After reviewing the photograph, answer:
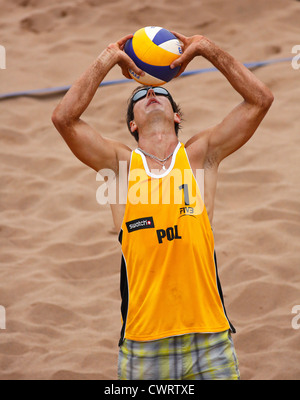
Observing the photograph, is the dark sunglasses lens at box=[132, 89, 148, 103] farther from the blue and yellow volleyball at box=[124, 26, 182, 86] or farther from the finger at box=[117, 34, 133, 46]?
the finger at box=[117, 34, 133, 46]

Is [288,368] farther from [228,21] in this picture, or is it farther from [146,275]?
[228,21]

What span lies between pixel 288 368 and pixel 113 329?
1.29m

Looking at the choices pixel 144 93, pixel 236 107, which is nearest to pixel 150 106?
pixel 144 93

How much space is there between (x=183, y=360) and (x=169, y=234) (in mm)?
585

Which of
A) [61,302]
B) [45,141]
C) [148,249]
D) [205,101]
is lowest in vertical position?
[148,249]

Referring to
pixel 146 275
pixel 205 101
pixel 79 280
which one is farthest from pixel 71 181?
pixel 146 275

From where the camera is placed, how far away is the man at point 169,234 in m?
2.95

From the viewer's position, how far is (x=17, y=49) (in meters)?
7.99

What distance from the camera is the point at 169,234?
9.89ft

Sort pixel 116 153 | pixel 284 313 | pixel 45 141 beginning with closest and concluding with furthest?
pixel 116 153
pixel 284 313
pixel 45 141

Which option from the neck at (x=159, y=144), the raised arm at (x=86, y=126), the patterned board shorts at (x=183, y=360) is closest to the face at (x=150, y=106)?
the neck at (x=159, y=144)

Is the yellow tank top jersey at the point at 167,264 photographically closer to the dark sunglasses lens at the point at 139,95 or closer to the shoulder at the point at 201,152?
the shoulder at the point at 201,152

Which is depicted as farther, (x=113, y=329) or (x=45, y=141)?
(x=45, y=141)

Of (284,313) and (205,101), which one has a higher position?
(205,101)
